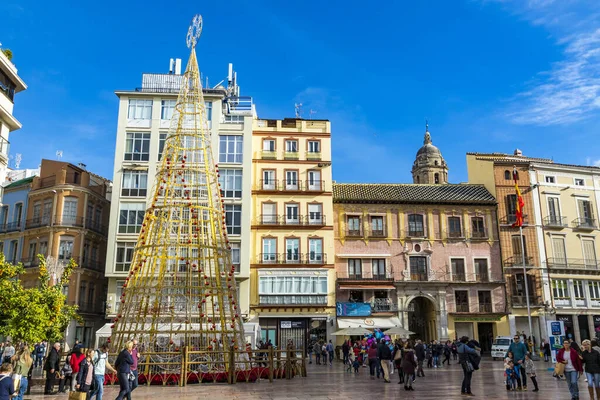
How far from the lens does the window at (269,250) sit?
39594 mm

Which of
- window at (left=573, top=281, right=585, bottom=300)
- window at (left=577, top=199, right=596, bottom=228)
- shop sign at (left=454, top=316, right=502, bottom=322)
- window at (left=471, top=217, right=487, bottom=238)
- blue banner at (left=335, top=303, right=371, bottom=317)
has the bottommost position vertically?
shop sign at (left=454, top=316, right=502, bottom=322)

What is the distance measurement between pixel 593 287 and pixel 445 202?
1372 cm

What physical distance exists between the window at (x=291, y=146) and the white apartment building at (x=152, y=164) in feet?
10.8

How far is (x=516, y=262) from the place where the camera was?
42.3 metres

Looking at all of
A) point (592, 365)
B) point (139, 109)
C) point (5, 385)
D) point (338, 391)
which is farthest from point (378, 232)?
point (5, 385)

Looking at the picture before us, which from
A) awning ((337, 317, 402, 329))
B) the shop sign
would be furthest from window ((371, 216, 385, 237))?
the shop sign

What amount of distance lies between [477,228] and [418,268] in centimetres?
597

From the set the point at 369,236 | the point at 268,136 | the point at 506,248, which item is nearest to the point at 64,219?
the point at 268,136

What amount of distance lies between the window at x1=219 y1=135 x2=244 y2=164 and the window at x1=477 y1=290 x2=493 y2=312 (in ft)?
68.4

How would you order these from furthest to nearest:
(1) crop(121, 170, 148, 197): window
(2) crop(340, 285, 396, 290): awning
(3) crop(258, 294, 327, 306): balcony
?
(2) crop(340, 285, 396, 290): awning → (1) crop(121, 170, 148, 197): window → (3) crop(258, 294, 327, 306): balcony

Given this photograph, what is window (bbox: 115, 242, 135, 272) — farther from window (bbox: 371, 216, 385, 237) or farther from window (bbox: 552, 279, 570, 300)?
window (bbox: 552, 279, 570, 300)

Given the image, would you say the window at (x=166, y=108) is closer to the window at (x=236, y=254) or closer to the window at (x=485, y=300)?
the window at (x=236, y=254)

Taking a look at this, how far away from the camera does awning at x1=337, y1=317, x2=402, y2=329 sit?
38188 millimetres

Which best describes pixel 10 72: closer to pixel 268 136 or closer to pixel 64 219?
pixel 64 219
